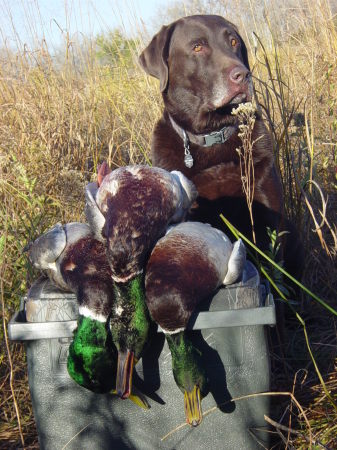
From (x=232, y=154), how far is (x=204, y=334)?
1.48 m

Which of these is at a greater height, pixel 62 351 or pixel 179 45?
pixel 179 45

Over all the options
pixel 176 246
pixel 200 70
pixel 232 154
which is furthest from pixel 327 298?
pixel 176 246

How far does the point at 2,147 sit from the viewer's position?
3668 mm

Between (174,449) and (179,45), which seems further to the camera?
(179,45)

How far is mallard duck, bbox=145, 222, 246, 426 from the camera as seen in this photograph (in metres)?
1.52

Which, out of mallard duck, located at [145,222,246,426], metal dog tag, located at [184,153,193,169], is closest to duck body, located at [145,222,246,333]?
mallard duck, located at [145,222,246,426]

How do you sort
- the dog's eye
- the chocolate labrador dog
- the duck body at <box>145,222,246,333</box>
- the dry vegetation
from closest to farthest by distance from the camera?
the duck body at <box>145,222,246,333</box>
the dry vegetation
the chocolate labrador dog
the dog's eye

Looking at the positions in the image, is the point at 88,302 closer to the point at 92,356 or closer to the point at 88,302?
the point at 88,302

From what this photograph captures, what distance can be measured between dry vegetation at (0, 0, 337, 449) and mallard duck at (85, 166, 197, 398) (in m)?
0.80

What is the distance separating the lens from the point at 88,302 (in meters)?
1.56

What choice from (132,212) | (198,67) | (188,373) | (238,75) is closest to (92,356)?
(188,373)

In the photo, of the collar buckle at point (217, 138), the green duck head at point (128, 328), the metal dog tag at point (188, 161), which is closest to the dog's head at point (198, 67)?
the collar buckle at point (217, 138)

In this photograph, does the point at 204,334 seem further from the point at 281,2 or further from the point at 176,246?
the point at 281,2

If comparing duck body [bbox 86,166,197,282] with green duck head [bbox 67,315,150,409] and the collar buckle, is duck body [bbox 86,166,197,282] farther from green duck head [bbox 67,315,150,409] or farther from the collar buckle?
the collar buckle
